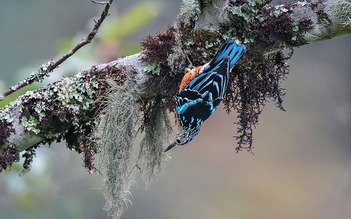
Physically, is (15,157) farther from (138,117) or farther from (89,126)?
(138,117)

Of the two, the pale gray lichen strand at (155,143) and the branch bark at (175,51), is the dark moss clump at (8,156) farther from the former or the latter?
the pale gray lichen strand at (155,143)

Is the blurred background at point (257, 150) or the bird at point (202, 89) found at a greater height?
the blurred background at point (257, 150)

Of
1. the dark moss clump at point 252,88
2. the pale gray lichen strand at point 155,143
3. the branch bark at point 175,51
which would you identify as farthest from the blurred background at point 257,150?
the branch bark at point 175,51

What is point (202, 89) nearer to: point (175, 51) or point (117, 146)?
point (175, 51)

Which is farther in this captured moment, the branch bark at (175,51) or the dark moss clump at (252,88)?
the dark moss clump at (252,88)

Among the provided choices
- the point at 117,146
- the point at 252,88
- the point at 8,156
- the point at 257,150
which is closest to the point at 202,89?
the point at 252,88
